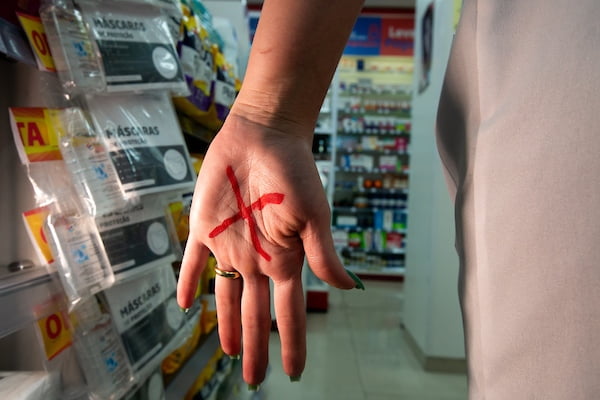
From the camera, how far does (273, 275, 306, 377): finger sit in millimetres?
586

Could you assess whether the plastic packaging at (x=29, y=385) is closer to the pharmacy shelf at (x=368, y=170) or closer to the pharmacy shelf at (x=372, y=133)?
the pharmacy shelf at (x=368, y=170)

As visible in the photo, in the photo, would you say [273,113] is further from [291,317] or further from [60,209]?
[60,209]

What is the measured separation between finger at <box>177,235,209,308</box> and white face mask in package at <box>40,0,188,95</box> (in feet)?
1.32

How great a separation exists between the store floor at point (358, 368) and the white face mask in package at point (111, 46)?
1.63 meters

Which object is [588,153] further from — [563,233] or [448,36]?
[448,36]

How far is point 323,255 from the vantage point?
1.84ft

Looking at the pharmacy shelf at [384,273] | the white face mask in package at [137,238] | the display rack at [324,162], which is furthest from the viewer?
the pharmacy shelf at [384,273]

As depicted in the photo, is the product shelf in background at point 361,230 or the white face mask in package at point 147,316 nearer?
the white face mask in package at point 147,316

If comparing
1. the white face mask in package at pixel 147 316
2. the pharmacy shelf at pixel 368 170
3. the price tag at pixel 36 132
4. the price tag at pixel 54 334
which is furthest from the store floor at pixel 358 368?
the pharmacy shelf at pixel 368 170

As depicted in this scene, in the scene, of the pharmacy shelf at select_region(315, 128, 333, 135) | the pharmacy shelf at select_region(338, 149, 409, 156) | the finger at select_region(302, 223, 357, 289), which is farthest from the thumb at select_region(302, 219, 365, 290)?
the pharmacy shelf at select_region(338, 149, 409, 156)

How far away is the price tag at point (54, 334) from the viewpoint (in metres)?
0.67

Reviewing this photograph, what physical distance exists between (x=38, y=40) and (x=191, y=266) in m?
0.49

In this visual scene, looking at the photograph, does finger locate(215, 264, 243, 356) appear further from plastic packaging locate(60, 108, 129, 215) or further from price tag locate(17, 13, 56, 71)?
price tag locate(17, 13, 56, 71)

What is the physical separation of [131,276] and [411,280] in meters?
2.50
